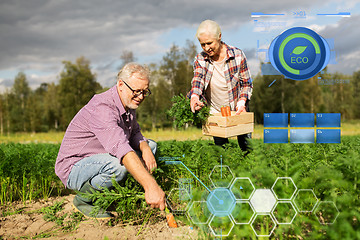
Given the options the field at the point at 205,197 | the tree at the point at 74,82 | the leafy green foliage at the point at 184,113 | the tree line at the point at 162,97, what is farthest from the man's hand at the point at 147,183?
the tree at the point at 74,82

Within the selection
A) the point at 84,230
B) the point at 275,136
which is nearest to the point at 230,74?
A: the point at 275,136

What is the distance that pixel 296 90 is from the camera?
27359 mm

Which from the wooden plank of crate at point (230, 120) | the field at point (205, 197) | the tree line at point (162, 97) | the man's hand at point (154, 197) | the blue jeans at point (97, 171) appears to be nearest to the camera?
the field at point (205, 197)

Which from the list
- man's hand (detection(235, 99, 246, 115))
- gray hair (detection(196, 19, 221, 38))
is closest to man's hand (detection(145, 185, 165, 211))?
man's hand (detection(235, 99, 246, 115))

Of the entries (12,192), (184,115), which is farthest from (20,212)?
(184,115)

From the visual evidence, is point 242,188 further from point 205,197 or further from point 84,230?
point 84,230

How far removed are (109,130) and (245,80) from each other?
196 cm

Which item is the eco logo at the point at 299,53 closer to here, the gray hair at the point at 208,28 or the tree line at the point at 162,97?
the gray hair at the point at 208,28

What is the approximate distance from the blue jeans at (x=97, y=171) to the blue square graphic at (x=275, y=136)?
1.70m

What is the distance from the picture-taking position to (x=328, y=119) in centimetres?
301

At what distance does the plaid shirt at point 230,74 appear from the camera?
338cm

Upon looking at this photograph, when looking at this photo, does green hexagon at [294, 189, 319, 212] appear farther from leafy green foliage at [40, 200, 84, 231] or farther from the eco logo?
leafy green foliage at [40, 200, 84, 231]

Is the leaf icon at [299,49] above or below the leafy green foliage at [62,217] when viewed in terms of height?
above

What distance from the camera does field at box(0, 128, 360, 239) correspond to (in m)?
1.87
